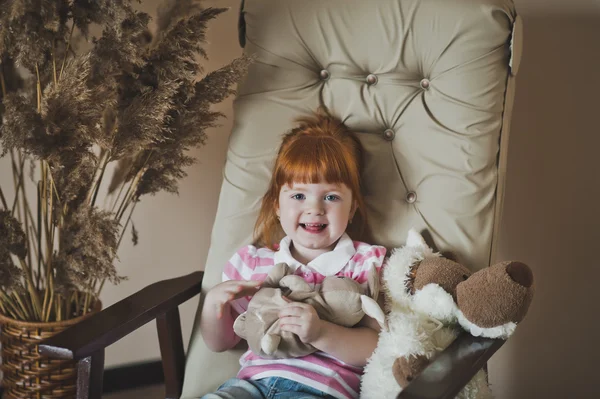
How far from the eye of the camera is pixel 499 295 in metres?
1.29

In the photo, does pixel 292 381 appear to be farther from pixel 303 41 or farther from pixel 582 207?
pixel 582 207

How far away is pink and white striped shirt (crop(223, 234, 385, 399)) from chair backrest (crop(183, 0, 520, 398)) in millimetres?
76

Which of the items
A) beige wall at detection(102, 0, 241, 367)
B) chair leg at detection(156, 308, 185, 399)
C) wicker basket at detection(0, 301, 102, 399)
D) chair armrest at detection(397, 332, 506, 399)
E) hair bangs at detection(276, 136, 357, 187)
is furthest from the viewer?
beige wall at detection(102, 0, 241, 367)

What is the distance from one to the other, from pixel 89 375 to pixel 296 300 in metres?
0.41

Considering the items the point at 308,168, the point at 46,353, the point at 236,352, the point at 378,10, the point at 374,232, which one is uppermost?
the point at 378,10

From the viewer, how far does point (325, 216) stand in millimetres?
1486

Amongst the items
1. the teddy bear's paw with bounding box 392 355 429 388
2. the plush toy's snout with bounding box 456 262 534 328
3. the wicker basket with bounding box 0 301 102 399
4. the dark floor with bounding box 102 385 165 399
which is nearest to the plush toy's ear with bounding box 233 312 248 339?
the teddy bear's paw with bounding box 392 355 429 388

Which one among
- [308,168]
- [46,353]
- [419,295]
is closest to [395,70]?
[308,168]

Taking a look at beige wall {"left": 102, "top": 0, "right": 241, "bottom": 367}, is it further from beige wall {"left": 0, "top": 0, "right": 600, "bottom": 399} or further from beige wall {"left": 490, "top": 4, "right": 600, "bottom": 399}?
beige wall {"left": 490, "top": 4, "right": 600, "bottom": 399}

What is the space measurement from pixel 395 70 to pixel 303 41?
0.23 metres

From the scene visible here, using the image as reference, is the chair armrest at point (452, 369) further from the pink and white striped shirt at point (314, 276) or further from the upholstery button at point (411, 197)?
the upholstery button at point (411, 197)

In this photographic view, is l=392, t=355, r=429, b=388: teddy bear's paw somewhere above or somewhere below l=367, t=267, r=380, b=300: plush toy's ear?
below

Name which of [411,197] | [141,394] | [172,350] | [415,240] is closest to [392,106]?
[411,197]

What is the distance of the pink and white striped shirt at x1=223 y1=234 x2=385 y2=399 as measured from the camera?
55.3 inches
